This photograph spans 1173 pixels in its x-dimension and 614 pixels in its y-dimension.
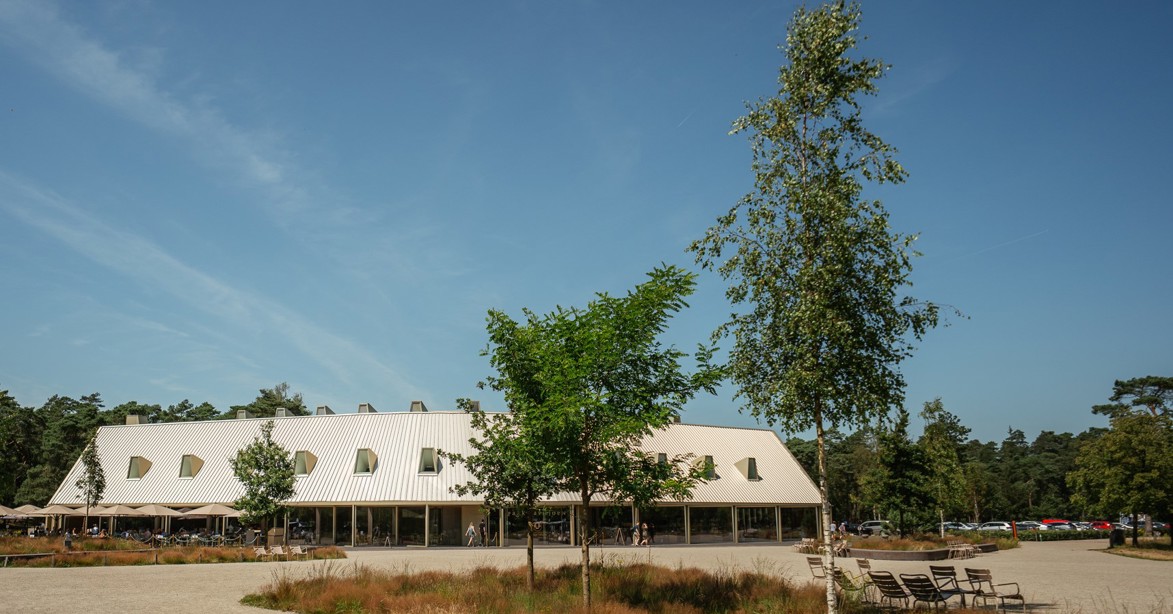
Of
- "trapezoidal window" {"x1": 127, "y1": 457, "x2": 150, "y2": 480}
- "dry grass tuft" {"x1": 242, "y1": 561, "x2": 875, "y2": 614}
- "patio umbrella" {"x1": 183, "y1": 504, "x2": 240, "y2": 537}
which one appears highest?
"trapezoidal window" {"x1": 127, "y1": 457, "x2": 150, "y2": 480}

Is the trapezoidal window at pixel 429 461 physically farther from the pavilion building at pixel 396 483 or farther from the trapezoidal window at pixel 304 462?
the trapezoidal window at pixel 304 462

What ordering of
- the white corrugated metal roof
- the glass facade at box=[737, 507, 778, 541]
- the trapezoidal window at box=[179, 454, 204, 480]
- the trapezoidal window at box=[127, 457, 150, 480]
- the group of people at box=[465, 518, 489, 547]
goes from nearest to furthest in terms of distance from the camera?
1. the group of people at box=[465, 518, 489, 547]
2. the white corrugated metal roof
3. the trapezoidal window at box=[179, 454, 204, 480]
4. the trapezoidal window at box=[127, 457, 150, 480]
5. the glass facade at box=[737, 507, 778, 541]

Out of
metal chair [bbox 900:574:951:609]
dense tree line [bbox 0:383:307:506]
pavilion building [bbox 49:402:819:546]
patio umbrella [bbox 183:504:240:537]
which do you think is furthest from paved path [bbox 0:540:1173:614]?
dense tree line [bbox 0:383:307:506]

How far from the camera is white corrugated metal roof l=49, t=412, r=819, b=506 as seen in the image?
1821 inches

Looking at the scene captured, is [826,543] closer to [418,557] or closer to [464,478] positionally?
[418,557]

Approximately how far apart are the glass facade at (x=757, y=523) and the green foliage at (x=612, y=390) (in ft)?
118

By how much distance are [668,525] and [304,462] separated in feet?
68.1

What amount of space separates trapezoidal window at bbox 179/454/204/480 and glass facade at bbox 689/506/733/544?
28.5m

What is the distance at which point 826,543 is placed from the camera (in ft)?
49.5

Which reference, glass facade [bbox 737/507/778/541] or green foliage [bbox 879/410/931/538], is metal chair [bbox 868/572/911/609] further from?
glass facade [bbox 737/507/778/541]

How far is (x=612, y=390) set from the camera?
56.6ft

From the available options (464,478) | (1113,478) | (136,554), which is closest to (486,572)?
(136,554)

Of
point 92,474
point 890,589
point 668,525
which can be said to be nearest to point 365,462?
point 92,474

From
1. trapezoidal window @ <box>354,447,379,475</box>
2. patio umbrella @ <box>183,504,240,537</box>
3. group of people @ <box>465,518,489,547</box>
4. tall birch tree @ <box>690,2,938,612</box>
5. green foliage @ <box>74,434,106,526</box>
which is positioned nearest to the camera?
tall birch tree @ <box>690,2,938,612</box>
